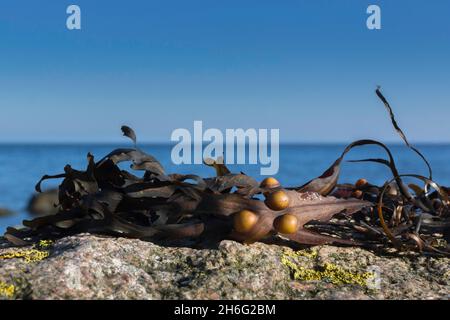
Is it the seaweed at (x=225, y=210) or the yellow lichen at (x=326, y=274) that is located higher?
the seaweed at (x=225, y=210)

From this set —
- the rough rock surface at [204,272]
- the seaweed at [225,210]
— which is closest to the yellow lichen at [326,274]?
the rough rock surface at [204,272]

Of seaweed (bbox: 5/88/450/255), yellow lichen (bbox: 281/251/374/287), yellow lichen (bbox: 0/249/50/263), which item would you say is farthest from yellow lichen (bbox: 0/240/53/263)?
yellow lichen (bbox: 281/251/374/287)

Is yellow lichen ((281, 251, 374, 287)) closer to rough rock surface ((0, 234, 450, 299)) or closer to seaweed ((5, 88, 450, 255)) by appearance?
rough rock surface ((0, 234, 450, 299))

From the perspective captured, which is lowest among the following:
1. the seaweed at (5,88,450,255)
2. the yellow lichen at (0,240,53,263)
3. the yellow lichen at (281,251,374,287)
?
the yellow lichen at (281,251,374,287)

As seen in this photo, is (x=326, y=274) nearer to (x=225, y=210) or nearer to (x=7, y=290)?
(x=225, y=210)

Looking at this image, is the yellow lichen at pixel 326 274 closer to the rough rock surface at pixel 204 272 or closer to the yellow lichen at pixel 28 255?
the rough rock surface at pixel 204 272

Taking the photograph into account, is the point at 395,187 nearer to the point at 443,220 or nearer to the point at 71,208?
the point at 443,220
